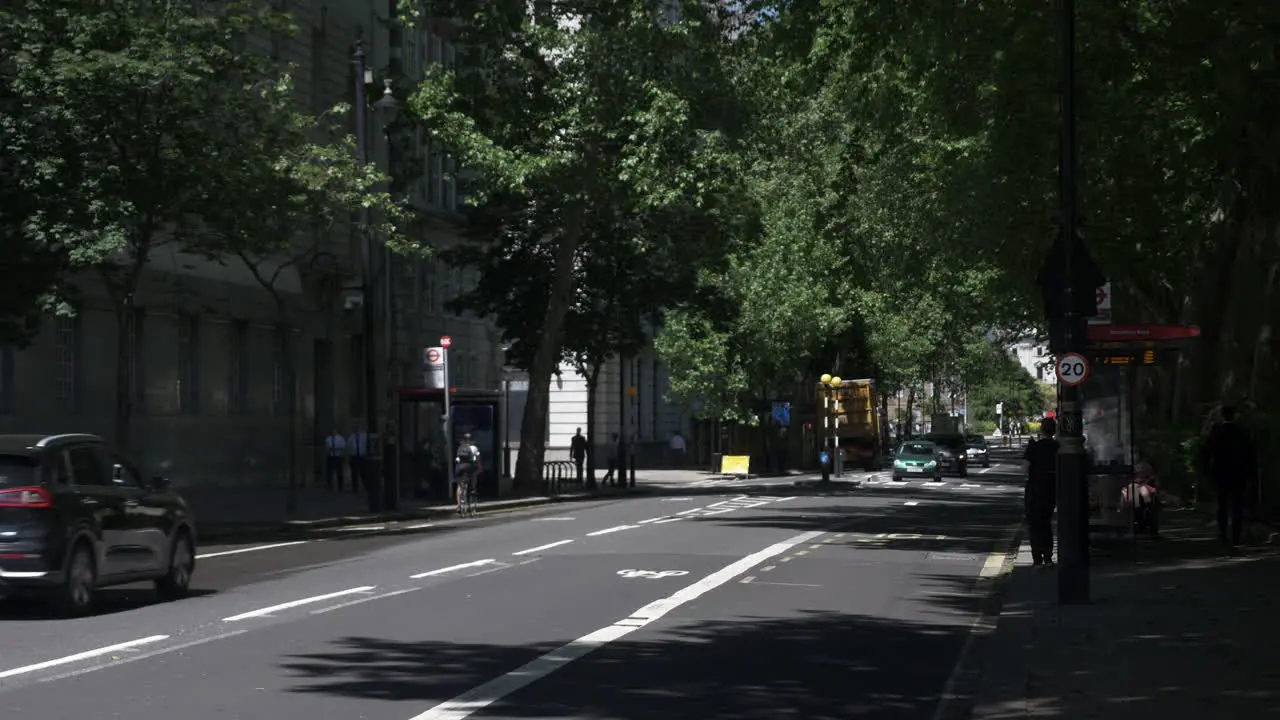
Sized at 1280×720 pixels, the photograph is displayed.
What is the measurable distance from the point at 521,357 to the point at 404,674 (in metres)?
45.0

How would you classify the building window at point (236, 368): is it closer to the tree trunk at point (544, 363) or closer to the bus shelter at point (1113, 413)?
the tree trunk at point (544, 363)

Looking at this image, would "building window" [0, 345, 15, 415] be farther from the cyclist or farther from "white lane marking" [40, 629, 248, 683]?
"white lane marking" [40, 629, 248, 683]

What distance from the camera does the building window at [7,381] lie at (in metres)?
38.4

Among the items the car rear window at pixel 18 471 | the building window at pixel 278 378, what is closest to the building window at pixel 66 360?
the building window at pixel 278 378

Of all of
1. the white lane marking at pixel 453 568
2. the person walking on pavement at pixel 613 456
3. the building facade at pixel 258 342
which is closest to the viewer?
the white lane marking at pixel 453 568

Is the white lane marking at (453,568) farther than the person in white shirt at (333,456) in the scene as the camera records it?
No

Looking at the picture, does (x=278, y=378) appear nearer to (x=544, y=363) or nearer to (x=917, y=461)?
(x=544, y=363)

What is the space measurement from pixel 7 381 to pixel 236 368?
12807 millimetres

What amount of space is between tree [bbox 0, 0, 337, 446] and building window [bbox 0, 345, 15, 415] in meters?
7.18

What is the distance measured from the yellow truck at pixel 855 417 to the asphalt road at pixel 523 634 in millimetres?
56632

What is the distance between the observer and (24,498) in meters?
17.3

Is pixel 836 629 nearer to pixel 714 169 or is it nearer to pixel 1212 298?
pixel 1212 298

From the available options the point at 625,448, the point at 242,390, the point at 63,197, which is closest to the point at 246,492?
the point at 242,390

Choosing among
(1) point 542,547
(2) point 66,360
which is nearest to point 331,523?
(2) point 66,360
